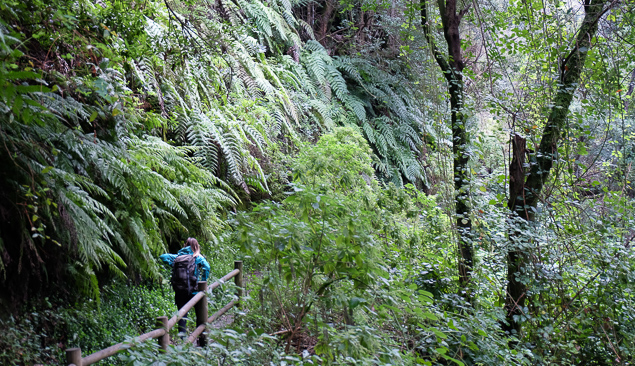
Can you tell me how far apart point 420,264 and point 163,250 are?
267 cm

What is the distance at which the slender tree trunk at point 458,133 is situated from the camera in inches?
172

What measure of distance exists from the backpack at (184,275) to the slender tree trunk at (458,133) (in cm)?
248

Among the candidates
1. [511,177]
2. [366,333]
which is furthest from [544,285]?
[366,333]


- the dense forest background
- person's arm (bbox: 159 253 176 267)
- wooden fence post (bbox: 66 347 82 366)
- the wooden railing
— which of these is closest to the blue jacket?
person's arm (bbox: 159 253 176 267)

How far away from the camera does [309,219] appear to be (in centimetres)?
290

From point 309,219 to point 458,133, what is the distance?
2482 millimetres

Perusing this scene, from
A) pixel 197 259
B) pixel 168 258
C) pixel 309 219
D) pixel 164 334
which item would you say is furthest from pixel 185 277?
pixel 309 219

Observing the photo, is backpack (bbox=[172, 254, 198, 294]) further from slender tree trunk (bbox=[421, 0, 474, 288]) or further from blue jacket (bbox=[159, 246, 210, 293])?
slender tree trunk (bbox=[421, 0, 474, 288])

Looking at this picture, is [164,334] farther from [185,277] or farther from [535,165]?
[535,165]

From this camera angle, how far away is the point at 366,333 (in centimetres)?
228

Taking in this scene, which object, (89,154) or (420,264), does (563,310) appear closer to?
(420,264)

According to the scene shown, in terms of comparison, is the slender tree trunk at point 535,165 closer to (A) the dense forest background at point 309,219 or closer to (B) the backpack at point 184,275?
(A) the dense forest background at point 309,219

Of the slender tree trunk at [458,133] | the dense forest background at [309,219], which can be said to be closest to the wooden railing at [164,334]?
the dense forest background at [309,219]

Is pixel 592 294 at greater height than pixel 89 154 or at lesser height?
lesser
